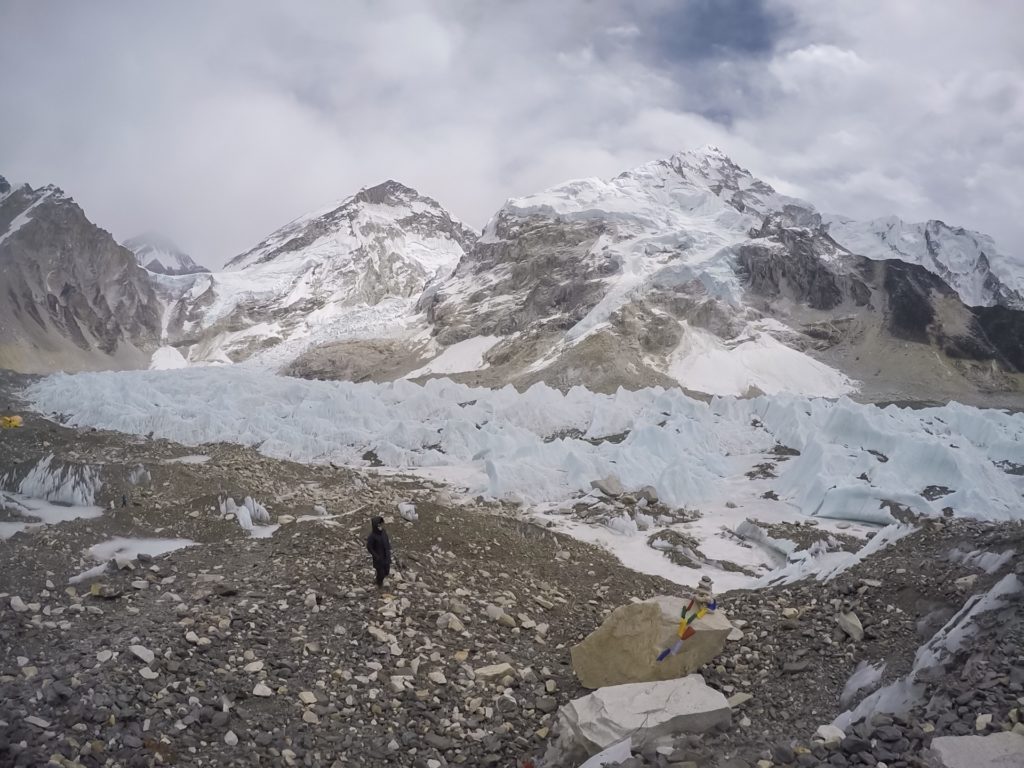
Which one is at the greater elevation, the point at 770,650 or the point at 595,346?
the point at 595,346

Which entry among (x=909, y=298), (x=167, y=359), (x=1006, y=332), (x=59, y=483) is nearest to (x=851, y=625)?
(x=59, y=483)

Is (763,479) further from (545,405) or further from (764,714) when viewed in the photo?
(764,714)

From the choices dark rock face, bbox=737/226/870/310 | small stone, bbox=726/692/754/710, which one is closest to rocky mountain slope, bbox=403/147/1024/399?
dark rock face, bbox=737/226/870/310

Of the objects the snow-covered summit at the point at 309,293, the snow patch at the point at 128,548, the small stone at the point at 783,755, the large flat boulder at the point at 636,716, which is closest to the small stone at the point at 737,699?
the large flat boulder at the point at 636,716

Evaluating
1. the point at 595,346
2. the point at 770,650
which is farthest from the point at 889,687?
the point at 595,346

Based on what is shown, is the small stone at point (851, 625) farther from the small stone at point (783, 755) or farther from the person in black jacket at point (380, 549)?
the person in black jacket at point (380, 549)
